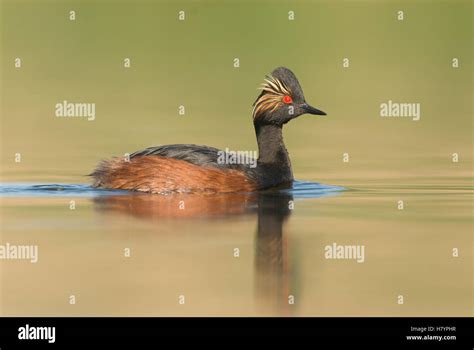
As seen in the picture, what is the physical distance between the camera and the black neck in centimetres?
1767

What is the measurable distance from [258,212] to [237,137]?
6.30m

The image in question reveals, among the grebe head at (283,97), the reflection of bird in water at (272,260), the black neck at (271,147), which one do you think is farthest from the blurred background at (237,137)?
the grebe head at (283,97)

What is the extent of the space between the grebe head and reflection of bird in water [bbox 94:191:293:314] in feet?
5.19

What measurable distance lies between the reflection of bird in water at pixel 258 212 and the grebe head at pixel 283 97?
62.3 inches

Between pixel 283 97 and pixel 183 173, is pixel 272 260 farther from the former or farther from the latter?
pixel 283 97

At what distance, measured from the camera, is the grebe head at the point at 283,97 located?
17.5 m

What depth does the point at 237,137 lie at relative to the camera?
20906 mm

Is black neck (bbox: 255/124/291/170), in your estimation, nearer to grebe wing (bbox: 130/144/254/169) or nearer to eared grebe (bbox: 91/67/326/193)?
eared grebe (bbox: 91/67/326/193)

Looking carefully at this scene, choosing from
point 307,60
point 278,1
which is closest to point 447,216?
point 307,60

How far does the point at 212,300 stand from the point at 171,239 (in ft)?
8.31

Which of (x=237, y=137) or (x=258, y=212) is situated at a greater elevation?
(x=237, y=137)

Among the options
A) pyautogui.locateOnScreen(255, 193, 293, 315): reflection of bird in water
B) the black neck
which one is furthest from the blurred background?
the black neck

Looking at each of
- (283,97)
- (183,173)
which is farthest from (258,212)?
(283,97)
